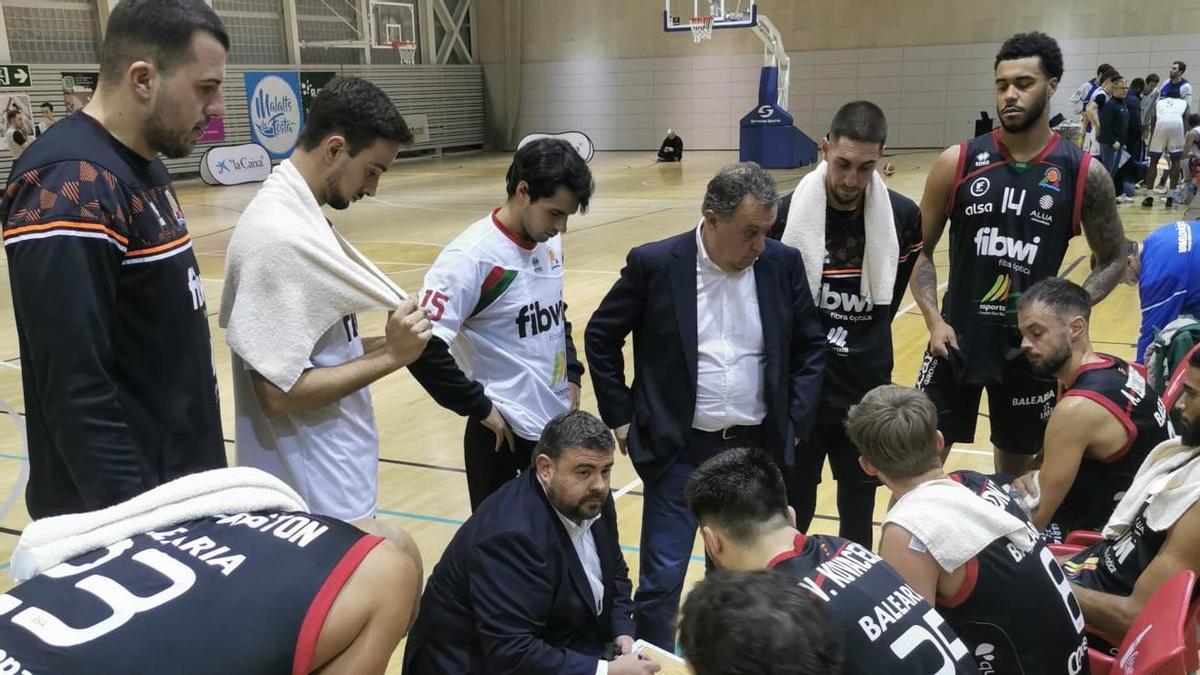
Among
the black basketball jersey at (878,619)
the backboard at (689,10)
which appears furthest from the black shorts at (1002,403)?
the backboard at (689,10)

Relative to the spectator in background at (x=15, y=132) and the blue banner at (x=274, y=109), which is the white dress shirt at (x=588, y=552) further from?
the blue banner at (x=274, y=109)

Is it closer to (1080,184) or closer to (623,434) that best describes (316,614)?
(623,434)

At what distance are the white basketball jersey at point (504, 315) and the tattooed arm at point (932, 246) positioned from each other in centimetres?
143

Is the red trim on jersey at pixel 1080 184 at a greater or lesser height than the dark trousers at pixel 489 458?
greater

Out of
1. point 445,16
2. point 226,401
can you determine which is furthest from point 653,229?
point 445,16

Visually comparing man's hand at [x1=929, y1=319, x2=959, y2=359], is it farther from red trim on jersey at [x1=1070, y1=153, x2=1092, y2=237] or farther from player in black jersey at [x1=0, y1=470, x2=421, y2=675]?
player in black jersey at [x1=0, y1=470, x2=421, y2=675]

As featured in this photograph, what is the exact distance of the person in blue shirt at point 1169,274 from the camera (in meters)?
3.86

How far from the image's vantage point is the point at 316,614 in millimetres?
1163

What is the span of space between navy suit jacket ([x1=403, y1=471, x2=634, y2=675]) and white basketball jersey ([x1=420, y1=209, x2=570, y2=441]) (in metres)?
0.50

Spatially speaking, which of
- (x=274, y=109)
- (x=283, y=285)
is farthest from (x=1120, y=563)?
(x=274, y=109)

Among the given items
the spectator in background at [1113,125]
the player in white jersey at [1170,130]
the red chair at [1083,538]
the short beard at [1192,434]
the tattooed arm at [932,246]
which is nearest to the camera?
the short beard at [1192,434]

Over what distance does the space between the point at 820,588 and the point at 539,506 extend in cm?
105

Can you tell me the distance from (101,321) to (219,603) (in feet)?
2.96

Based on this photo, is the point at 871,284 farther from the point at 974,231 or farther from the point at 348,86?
the point at 348,86
